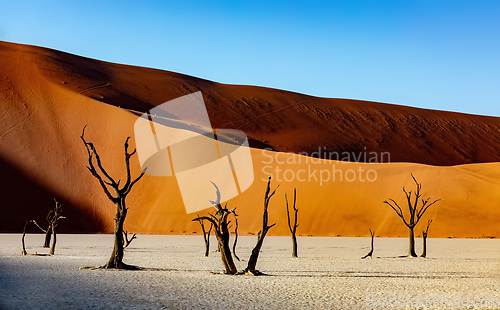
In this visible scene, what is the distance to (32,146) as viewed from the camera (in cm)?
5050

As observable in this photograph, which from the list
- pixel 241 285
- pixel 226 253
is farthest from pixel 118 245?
pixel 241 285

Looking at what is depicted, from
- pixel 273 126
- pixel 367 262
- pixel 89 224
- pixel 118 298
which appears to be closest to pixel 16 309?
pixel 118 298

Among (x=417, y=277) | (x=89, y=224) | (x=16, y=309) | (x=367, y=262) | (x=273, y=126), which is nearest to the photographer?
(x=16, y=309)

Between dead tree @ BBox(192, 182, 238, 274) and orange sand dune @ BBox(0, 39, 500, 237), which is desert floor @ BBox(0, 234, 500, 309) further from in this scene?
orange sand dune @ BBox(0, 39, 500, 237)

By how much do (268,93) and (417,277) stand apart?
86.0 meters

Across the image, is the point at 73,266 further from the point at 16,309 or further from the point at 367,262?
the point at 367,262
